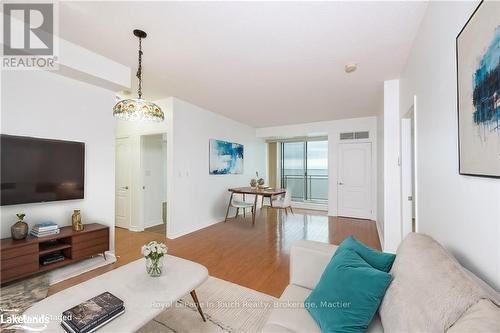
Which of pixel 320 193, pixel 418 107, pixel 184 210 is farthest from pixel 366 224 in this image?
pixel 184 210

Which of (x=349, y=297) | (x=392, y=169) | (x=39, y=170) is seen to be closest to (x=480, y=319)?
(x=349, y=297)

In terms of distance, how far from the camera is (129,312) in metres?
1.24

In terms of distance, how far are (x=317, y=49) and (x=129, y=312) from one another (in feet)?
8.88

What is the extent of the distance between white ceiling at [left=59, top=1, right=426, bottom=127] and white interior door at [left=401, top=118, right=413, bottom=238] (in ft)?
2.50

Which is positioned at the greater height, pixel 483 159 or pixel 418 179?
pixel 483 159

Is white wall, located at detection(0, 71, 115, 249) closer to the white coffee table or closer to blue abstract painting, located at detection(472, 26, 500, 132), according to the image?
the white coffee table

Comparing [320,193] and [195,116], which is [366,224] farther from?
[195,116]

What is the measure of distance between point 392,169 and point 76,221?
4142 mm

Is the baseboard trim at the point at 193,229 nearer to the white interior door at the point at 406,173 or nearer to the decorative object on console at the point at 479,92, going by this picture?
the white interior door at the point at 406,173

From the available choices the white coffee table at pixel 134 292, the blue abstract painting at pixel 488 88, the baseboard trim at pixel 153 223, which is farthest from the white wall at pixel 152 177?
the blue abstract painting at pixel 488 88

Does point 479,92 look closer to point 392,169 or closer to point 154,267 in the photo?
point 154,267

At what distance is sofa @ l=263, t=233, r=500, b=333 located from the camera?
25.5 inches

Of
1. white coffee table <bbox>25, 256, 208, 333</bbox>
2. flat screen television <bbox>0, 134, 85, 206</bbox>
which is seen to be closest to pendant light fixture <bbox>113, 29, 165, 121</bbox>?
flat screen television <bbox>0, 134, 85, 206</bbox>

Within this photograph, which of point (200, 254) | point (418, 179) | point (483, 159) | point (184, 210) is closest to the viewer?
point (483, 159)
